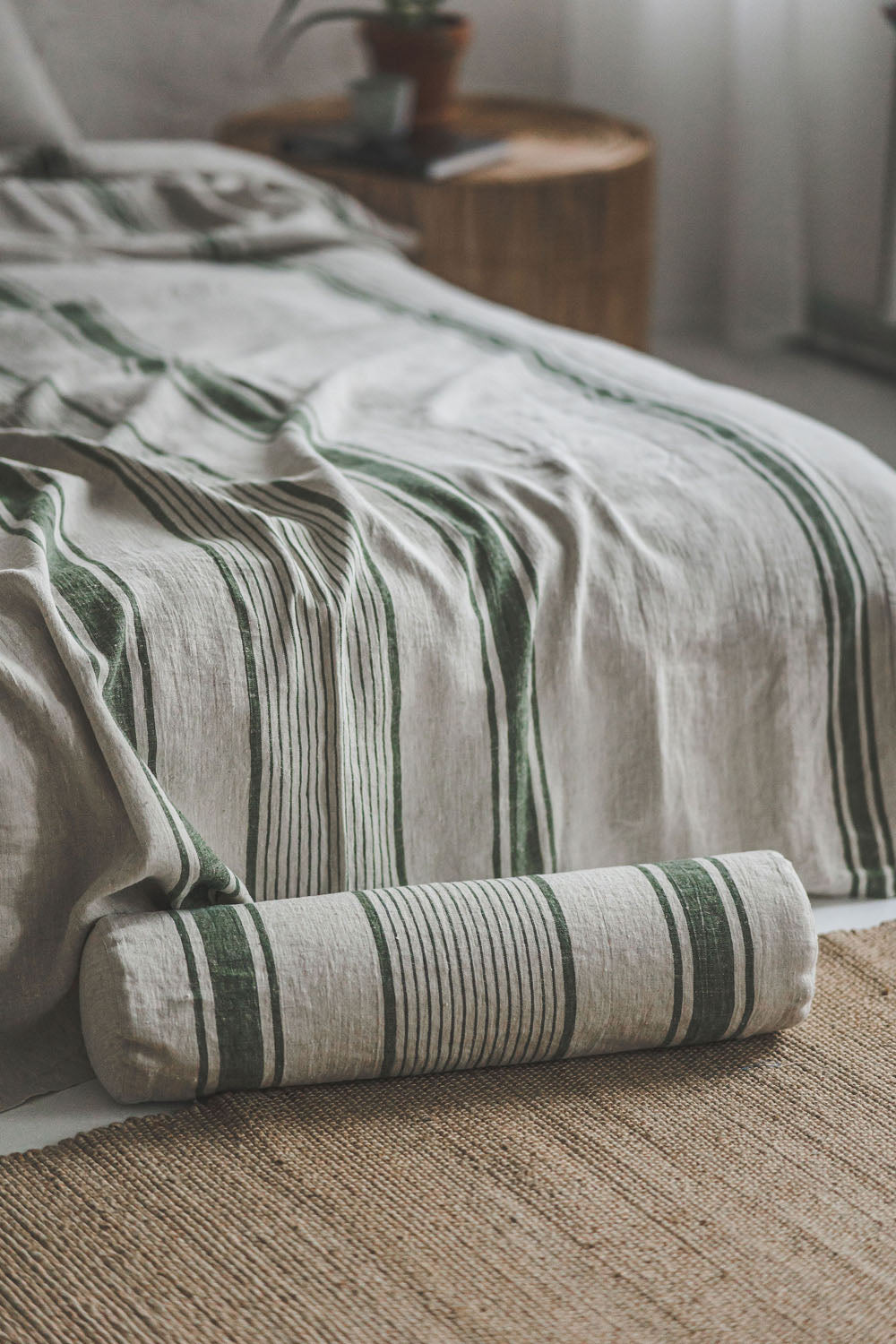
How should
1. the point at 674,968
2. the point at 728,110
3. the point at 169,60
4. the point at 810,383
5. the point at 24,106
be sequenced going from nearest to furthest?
the point at 674,968
the point at 24,106
the point at 169,60
the point at 810,383
the point at 728,110

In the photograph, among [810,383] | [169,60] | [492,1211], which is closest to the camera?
[492,1211]

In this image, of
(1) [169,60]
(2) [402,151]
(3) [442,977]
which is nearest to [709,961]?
(3) [442,977]

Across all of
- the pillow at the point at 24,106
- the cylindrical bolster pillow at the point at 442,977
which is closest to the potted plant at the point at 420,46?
the pillow at the point at 24,106

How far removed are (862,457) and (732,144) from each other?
194 cm

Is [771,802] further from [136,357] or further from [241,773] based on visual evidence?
[136,357]

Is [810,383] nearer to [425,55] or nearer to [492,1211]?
[425,55]

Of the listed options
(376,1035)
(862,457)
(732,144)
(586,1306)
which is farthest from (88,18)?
(586,1306)

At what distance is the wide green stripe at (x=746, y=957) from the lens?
102 centimetres

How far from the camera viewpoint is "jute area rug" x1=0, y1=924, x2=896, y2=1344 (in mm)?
827

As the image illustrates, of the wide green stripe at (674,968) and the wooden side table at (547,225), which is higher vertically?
the wooden side table at (547,225)

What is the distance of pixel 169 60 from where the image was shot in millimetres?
2697

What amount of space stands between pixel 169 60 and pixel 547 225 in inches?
35.1

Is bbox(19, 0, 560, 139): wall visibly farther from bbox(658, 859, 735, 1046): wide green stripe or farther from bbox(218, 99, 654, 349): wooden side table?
bbox(658, 859, 735, 1046): wide green stripe

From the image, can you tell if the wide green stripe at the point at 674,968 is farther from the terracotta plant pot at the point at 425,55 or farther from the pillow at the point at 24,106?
the terracotta plant pot at the point at 425,55
